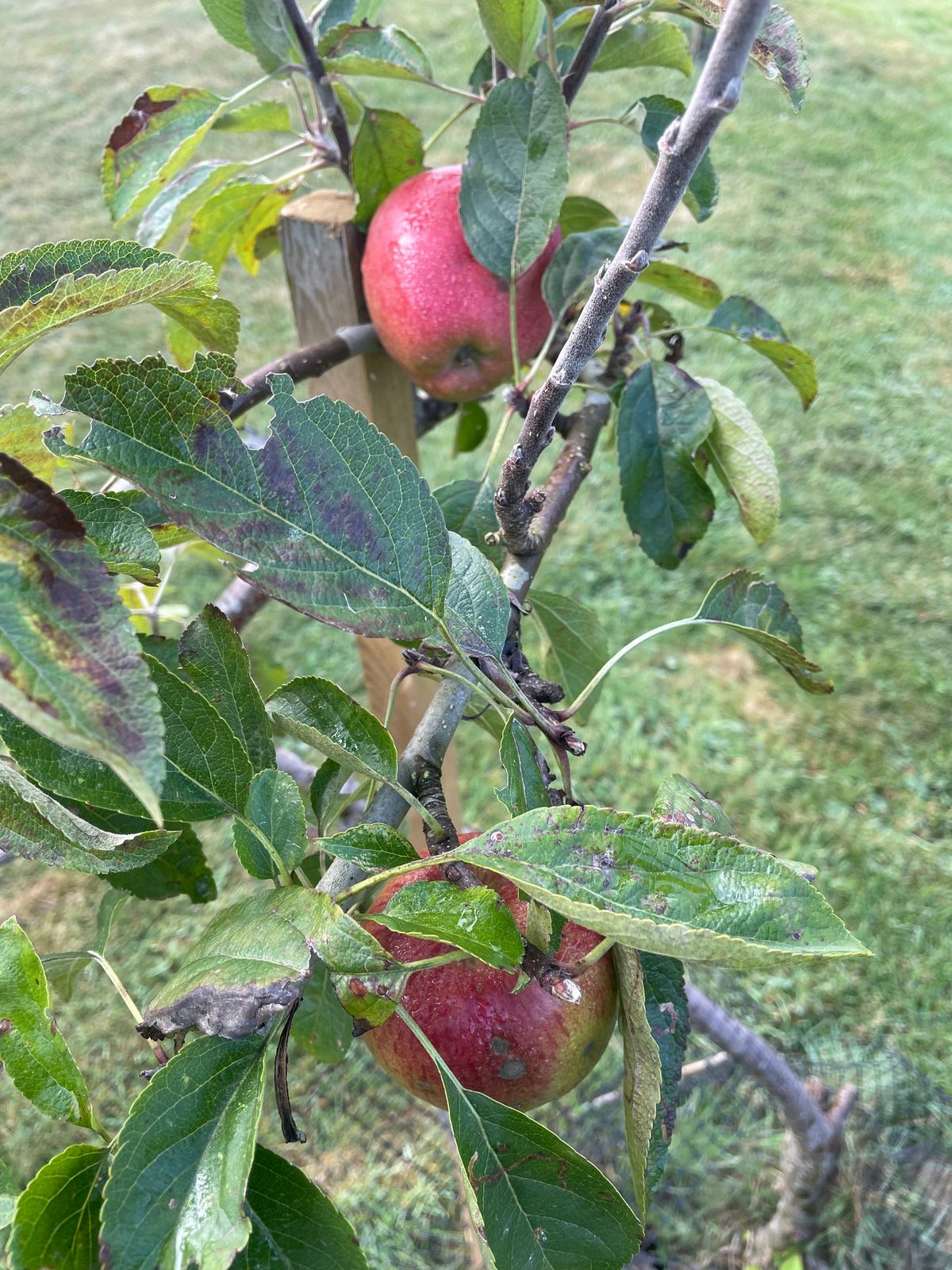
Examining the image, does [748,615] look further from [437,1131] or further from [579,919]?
[437,1131]

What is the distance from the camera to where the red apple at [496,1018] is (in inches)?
16.5

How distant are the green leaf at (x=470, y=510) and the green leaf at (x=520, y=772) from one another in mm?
207

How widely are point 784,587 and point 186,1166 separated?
203 centimetres

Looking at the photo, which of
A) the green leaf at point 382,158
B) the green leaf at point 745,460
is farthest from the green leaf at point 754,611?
the green leaf at point 382,158

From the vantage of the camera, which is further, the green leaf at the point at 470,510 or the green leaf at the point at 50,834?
the green leaf at the point at 470,510

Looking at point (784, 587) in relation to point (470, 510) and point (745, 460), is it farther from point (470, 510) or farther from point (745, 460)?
point (470, 510)

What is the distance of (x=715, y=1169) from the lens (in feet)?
4.20

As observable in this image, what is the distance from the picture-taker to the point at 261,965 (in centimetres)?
31

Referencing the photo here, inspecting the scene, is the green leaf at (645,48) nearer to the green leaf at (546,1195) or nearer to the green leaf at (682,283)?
the green leaf at (682,283)

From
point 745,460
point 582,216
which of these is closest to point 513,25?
point 582,216

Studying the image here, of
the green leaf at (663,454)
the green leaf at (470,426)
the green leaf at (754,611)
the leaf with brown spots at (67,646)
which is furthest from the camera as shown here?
the green leaf at (470,426)

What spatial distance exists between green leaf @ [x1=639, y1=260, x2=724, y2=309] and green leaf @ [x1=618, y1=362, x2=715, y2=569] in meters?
0.10

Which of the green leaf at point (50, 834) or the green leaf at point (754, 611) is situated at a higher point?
the green leaf at point (50, 834)

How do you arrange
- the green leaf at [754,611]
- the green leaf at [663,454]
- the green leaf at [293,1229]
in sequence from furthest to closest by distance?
the green leaf at [663,454] → the green leaf at [754,611] → the green leaf at [293,1229]
